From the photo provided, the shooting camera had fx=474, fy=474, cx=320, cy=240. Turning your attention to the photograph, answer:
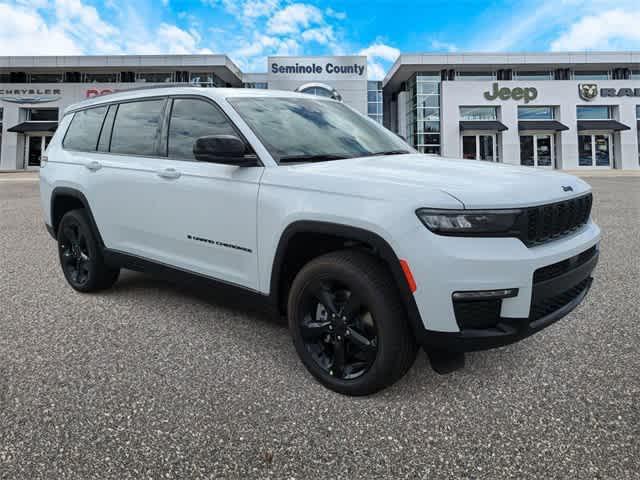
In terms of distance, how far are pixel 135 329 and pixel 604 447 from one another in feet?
10.1

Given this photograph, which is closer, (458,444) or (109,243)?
(458,444)

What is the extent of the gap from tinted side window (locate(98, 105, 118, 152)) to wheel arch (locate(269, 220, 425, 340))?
7.67ft

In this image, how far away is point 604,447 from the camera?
2.11m

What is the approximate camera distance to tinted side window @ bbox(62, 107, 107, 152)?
4387mm

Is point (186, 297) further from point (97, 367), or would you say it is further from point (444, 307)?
point (444, 307)

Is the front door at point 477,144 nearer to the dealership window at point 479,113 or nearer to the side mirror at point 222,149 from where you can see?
the dealership window at point 479,113

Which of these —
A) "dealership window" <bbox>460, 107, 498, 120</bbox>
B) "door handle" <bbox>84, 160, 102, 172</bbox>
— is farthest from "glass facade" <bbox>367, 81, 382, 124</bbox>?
"door handle" <bbox>84, 160, 102, 172</bbox>

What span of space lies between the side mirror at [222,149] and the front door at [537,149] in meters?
42.9

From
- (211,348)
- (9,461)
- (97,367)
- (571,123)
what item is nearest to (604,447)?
(211,348)

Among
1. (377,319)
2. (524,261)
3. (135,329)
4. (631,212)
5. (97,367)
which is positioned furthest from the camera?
(631,212)

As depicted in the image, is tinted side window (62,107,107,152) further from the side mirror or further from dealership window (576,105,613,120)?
dealership window (576,105,613,120)

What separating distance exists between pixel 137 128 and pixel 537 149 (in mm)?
43750

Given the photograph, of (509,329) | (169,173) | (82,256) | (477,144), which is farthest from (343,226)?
(477,144)

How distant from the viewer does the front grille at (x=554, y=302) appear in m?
2.27
